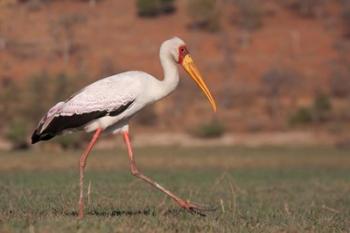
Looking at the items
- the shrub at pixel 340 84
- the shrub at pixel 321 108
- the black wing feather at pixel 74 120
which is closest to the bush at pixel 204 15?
the shrub at pixel 340 84

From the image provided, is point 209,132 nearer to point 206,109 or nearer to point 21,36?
point 206,109

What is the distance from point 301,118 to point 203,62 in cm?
2000

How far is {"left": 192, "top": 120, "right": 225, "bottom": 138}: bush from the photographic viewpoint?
171ft

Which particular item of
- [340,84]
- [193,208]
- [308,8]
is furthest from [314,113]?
[193,208]

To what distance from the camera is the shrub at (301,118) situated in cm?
5638

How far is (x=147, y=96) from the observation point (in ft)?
32.6

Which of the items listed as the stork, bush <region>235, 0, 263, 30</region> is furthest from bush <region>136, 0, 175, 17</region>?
the stork

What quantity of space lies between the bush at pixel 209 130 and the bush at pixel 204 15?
31.1 metres

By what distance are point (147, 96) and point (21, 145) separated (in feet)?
130

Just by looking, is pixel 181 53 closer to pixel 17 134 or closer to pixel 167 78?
pixel 167 78

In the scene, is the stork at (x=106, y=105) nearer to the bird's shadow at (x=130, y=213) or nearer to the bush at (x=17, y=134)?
the bird's shadow at (x=130, y=213)

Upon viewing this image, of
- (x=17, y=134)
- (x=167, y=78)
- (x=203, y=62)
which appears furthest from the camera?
(x=203, y=62)

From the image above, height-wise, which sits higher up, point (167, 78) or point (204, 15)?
point (167, 78)

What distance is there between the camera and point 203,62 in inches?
2950
